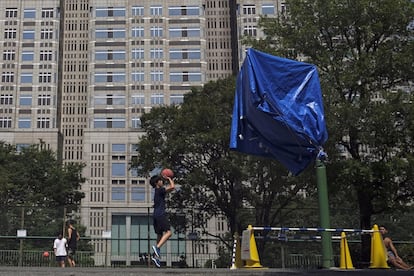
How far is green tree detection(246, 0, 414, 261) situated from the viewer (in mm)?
17891

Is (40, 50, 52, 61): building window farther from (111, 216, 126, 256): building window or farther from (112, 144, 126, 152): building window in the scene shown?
(111, 216, 126, 256): building window

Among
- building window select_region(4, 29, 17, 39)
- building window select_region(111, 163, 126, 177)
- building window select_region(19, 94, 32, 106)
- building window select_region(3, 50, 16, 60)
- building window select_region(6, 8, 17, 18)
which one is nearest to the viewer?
building window select_region(111, 163, 126, 177)

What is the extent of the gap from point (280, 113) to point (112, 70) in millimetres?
86800

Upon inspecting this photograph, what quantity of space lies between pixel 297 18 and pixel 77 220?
43.6 feet

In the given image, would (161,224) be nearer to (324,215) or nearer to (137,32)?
(324,215)

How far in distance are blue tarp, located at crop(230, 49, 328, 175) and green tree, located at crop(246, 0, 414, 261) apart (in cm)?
635

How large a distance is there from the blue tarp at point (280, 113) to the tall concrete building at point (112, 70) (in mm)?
77488

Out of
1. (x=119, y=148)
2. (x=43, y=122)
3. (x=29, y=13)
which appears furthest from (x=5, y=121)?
(x=119, y=148)

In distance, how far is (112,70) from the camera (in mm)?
95000

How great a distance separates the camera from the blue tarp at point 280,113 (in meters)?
10.9

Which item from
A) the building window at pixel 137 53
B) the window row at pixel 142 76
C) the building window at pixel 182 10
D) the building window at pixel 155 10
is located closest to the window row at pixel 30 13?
A: the window row at pixel 142 76

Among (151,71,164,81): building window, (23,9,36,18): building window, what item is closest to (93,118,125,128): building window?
(151,71,164,81): building window

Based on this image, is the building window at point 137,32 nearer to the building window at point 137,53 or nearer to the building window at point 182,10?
the building window at point 137,53

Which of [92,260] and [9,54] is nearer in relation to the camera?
[92,260]
